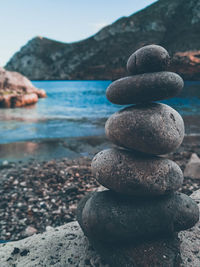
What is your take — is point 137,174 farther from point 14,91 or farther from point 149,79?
point 14,91

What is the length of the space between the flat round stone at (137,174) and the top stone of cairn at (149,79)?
953mm

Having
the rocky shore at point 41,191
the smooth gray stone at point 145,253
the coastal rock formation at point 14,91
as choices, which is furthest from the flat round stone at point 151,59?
the coastal rock formation at point 14,91

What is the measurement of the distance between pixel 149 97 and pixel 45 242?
118 inches

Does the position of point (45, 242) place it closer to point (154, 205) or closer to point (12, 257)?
point (12, 257)

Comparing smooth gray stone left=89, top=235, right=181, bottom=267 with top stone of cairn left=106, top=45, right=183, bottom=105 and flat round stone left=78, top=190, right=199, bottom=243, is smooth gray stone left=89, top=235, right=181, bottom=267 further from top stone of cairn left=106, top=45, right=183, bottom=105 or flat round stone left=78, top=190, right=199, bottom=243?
top stone of cairn left=106, top=45, right=183, bottom=105

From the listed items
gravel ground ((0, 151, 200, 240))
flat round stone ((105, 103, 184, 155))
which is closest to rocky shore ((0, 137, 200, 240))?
gravel ground ((0, 151, 200, 240))

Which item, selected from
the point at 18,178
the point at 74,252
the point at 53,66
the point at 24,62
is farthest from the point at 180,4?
the point at 24,62

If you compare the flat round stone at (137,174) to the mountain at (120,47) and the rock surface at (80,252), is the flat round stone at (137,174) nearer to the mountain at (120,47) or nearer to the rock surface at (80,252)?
the rock surface at (80,252)

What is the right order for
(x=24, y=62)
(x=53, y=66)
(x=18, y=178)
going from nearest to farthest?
(x=18, y=178)
(x=53, y=66)
(x=24, y=62)

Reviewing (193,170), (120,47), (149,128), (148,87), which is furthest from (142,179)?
(120,47)

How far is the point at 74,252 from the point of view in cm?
369

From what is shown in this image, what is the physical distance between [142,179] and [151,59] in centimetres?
180

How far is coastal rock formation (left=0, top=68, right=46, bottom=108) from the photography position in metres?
26.8

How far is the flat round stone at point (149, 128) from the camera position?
3.39m
